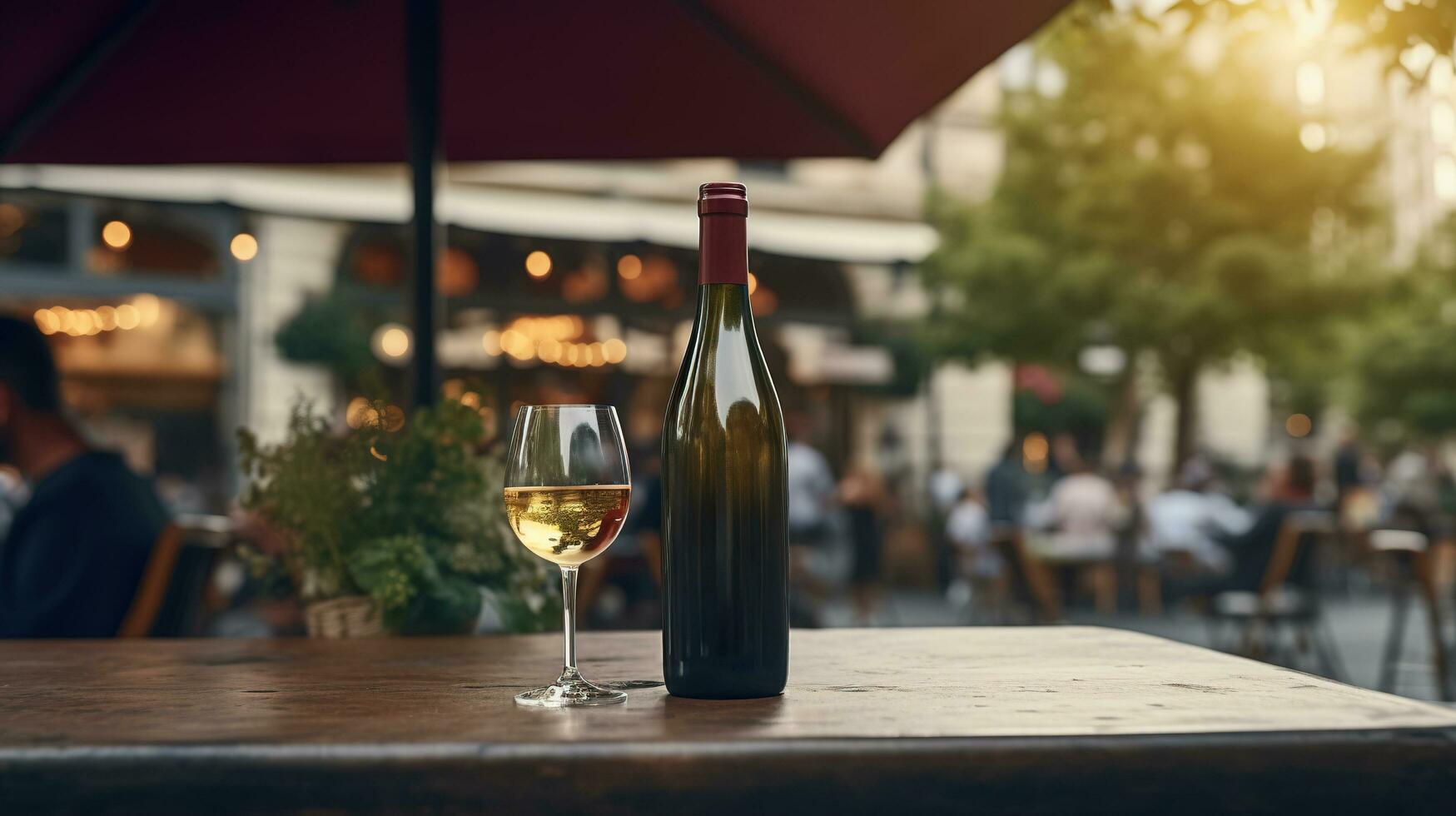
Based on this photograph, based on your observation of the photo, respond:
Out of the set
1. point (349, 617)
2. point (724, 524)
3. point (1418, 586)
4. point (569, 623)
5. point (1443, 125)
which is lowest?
point (1418, 586)

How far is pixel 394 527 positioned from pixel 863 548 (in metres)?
9.98

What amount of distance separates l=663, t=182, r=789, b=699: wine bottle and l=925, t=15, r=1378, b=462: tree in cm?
1396

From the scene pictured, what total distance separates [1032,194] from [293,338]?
8.54m

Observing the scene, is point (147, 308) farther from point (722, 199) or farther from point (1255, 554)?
point (722, 199)

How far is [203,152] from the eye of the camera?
10.1ft

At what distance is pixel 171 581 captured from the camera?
3.20 meters

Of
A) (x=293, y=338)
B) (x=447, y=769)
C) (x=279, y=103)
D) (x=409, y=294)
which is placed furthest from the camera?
(x=293, y=338)

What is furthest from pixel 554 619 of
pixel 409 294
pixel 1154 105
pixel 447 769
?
pixel 1154 105

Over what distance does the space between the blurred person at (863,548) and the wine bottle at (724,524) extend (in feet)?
34.1

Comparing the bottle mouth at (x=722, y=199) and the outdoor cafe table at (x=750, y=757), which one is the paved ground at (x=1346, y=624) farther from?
the bottle mouth at (x=722, y=199)

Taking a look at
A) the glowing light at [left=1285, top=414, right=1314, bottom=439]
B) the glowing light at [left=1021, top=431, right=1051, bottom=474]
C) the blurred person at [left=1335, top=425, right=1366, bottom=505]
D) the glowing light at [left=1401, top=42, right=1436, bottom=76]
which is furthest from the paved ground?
the glowing light at [left=1285, top=414, right=1314, bottom=439]

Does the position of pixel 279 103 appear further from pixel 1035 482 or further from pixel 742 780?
pixel 1035 482

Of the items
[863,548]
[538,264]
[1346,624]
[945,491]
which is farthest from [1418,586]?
[538,264]

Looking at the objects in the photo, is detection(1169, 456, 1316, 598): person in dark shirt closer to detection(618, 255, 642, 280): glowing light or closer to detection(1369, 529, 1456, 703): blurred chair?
detection(1369, 529, 1456, 703): blurred chair
